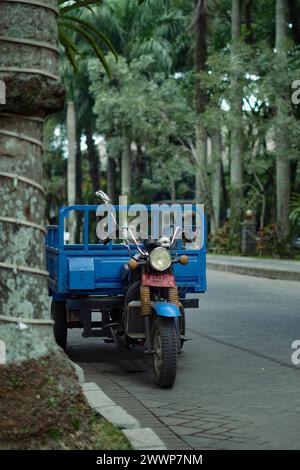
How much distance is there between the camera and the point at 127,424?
547cm

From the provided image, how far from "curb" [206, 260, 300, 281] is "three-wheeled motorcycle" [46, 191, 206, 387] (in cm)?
1313

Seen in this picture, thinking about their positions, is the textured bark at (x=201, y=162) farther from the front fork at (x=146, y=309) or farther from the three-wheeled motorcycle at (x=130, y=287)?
the front fork at (x=146, y=309)

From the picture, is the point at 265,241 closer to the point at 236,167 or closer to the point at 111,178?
the point at 236,167

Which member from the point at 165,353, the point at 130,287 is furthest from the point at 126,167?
the point at 165,353

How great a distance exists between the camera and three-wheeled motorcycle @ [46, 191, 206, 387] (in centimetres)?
780

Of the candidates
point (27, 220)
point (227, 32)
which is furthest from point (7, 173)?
point (227, 32)

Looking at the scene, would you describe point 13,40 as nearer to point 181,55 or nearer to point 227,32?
point 227,32

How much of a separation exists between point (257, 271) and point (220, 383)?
16.7 meters

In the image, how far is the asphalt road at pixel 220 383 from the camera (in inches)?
235

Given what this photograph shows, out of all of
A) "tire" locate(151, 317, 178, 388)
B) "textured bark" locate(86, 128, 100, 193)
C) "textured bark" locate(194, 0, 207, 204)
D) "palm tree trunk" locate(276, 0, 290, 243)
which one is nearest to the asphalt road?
"tire" locate(151, 317, 178, 388)

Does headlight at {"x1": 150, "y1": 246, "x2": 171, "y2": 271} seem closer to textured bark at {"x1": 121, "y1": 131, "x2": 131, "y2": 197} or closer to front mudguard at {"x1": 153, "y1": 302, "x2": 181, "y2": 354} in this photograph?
front mudguard at {"x1": 153, "y1": 302, "x2": 181, "y2": 354}

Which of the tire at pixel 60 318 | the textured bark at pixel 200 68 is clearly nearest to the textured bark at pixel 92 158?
the textured bark at pixel 200 68

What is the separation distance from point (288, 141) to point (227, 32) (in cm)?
1676

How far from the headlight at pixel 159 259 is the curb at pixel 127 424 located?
1.74m
